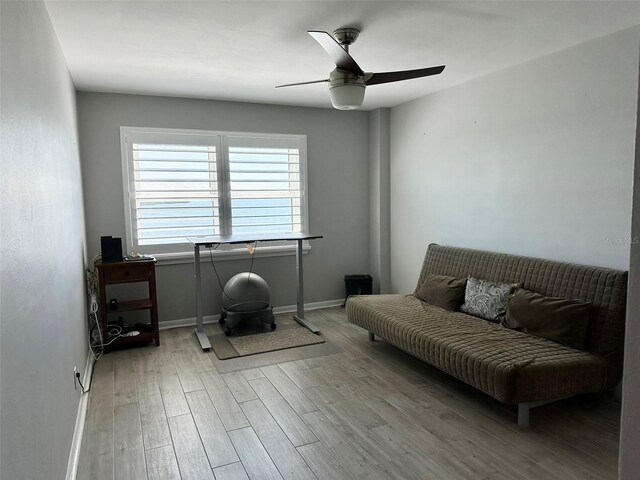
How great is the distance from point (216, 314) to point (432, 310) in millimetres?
2392

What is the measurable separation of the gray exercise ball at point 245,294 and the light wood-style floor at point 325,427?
83cm

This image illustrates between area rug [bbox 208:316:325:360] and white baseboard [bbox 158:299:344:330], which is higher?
white baseboard [bbox 158:299:344:330]

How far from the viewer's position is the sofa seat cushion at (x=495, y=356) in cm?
261

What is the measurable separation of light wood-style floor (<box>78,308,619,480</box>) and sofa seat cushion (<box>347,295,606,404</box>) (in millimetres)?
228

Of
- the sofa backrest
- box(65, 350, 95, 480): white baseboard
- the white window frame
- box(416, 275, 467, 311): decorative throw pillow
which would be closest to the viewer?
box(65, 350, 95, 480): white baseboard

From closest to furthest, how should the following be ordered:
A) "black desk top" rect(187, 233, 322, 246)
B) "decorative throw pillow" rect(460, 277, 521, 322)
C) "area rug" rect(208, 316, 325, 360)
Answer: "decorative throw pillow" rect(460, 277, 521, 322)
"area rug" rect(208, 316, 325, 360)
"black desk top" rect(187, 233, 322, 246)

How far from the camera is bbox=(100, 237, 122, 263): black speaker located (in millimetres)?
3992

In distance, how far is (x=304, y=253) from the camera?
17.6ft

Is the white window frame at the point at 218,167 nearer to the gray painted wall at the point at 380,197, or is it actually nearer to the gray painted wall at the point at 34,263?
the gray painted wall at the point at 380,197

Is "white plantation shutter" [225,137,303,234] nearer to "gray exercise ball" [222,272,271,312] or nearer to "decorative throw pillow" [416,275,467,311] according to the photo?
"gray exercise ball" [222,272,271,312]

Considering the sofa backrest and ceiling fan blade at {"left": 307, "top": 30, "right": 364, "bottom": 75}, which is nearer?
ceiling fan blade at {"left": 307, "top": 30, "right": 364, "bottom": 75}

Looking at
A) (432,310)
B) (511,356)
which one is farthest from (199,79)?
(511,356)

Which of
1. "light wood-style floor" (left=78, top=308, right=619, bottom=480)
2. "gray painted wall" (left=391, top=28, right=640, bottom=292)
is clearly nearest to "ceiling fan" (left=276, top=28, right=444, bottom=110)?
"gray painted wall" (left=391, top=28, right=640, bottom=292)

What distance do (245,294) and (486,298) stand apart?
2.25 m
